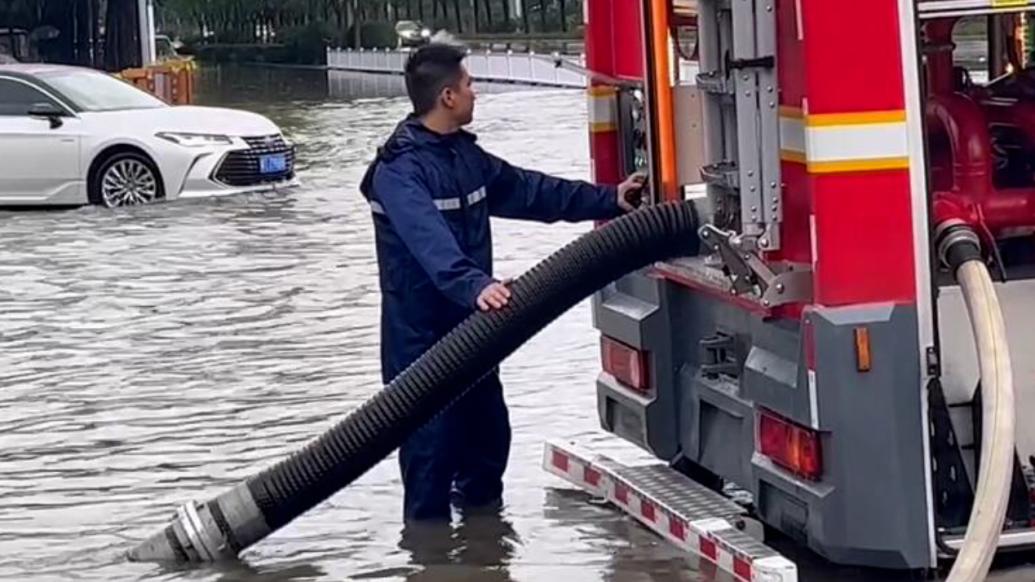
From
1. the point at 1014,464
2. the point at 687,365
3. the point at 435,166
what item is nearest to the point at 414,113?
the point at 435,166

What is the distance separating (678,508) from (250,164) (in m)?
13.6

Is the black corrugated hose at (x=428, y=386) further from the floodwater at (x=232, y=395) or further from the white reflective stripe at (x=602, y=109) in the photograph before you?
the white reflective stripe at (x=602, y=109)

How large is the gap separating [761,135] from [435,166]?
5.74 ft

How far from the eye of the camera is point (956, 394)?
6277 mm

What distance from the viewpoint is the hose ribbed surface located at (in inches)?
270

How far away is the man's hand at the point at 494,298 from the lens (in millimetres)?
6992

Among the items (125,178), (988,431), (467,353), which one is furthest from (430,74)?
(125,178)

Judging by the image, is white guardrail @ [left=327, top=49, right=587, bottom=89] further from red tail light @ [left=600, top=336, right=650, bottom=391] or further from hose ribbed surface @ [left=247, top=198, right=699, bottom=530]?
hose ribbed surface @ [left=247, top=198, right=699, bottom=530]

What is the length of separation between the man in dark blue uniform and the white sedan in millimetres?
12347

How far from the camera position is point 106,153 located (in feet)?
65.5

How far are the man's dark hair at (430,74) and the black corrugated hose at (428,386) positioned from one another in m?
0.92

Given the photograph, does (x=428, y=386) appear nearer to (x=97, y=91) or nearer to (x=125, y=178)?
(x=125, y=178)

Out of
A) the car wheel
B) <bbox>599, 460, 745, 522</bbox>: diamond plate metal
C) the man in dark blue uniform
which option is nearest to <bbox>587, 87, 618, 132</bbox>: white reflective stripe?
the man in dark blue uniform

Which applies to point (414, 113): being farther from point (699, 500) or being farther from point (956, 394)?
point (956, 394)
